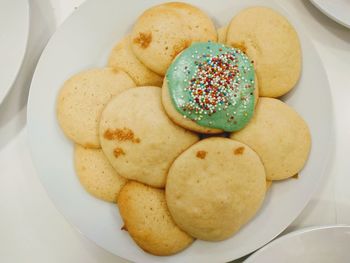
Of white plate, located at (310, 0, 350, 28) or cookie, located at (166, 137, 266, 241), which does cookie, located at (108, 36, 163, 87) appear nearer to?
cookie, located at (166, 137, 266, 241)

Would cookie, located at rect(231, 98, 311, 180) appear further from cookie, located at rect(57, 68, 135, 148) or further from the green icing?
cookie, located at rect(57, 68, 135, 148)

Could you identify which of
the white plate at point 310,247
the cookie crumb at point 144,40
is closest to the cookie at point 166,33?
the cookie crumb at point 144,40

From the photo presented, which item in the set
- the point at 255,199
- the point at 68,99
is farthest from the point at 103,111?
the point at 255,199

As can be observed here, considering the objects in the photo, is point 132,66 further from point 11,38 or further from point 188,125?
point 11,38

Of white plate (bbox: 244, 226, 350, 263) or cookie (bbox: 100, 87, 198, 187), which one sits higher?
cookie (bbox: 100, 87, 198, 187)

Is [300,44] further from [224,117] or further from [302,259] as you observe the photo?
[302,259]

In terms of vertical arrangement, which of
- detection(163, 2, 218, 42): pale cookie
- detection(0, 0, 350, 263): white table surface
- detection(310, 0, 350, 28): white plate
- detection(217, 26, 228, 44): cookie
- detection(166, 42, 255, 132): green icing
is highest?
detection(310, 0, 350, 28): white plate

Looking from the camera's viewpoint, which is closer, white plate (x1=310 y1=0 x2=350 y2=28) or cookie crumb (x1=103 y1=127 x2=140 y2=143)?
cookie crumb (x1=103 y1=127 x2=140 y2=143)

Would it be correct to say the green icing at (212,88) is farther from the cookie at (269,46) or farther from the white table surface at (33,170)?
the white table surface at (33,170)

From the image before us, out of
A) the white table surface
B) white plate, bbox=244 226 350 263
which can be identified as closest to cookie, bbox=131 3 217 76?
the white table surface
